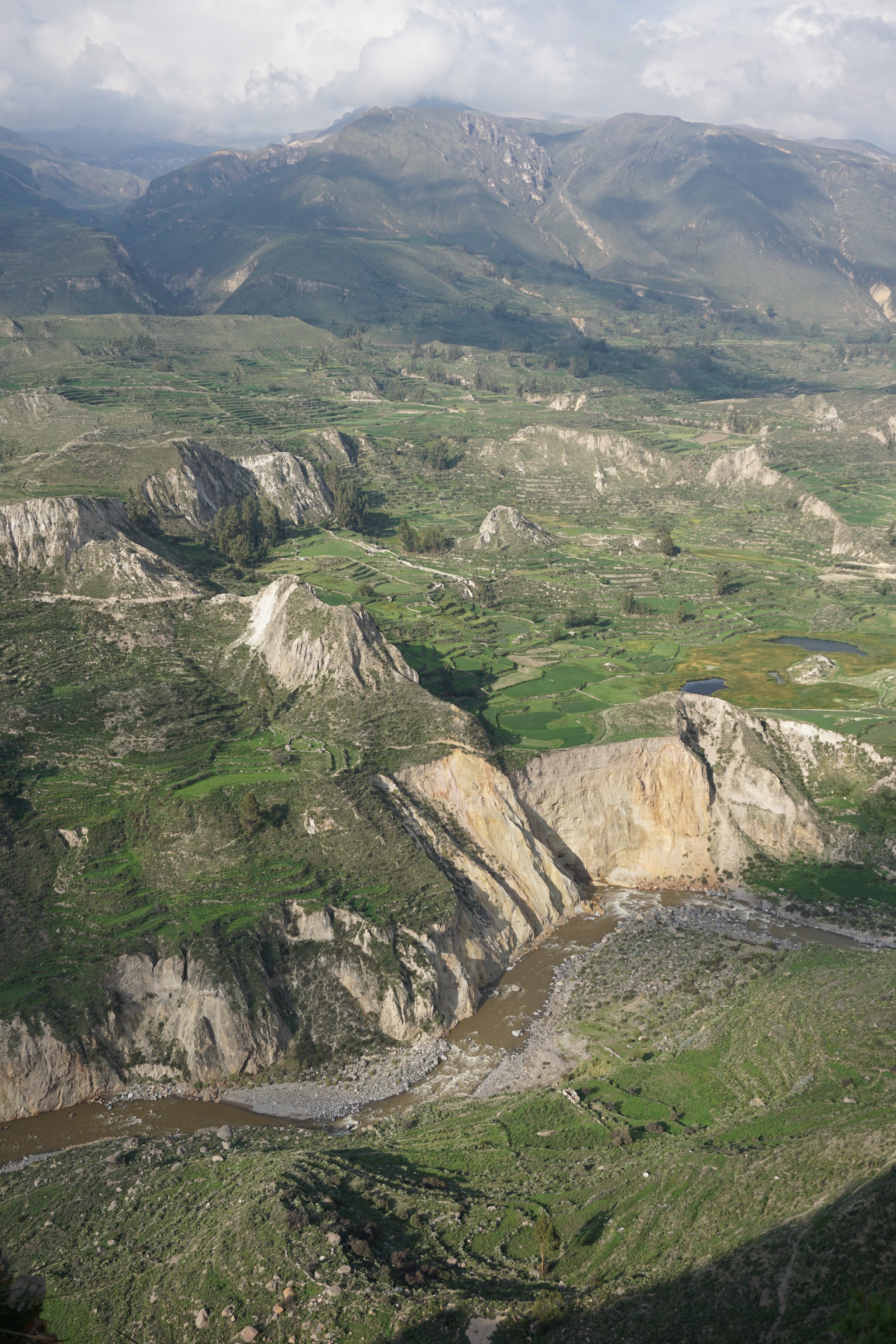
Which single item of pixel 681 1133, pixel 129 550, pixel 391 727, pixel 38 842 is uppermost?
pixel 129 550

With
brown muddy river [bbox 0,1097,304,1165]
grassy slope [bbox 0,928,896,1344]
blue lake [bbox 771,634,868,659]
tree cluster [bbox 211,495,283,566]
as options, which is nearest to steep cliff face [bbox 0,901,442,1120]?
brown muddy river [bbox 0,1097,304,1165]

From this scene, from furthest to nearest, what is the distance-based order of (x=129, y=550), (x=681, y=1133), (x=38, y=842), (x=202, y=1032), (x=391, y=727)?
(x=129, y=550) → (x=391, y=727) → (x=38, y=842) → (x=202, y=1032) → (x=681, y=1133)

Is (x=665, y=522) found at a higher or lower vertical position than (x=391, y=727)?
higher

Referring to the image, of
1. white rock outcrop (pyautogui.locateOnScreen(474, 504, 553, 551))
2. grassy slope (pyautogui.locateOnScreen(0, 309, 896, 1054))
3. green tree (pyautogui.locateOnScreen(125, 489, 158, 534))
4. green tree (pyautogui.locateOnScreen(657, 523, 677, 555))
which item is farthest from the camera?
green tree (pyautogui.locateOnScreen(657, 523, 677, 555))

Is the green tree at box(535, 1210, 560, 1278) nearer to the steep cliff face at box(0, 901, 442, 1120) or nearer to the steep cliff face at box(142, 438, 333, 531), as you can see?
the steep cliff face at box(0, 901, 442, 1120)

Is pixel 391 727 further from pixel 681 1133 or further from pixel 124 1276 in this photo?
pixel 124 1276

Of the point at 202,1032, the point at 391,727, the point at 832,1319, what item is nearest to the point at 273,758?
the point at 391,727
